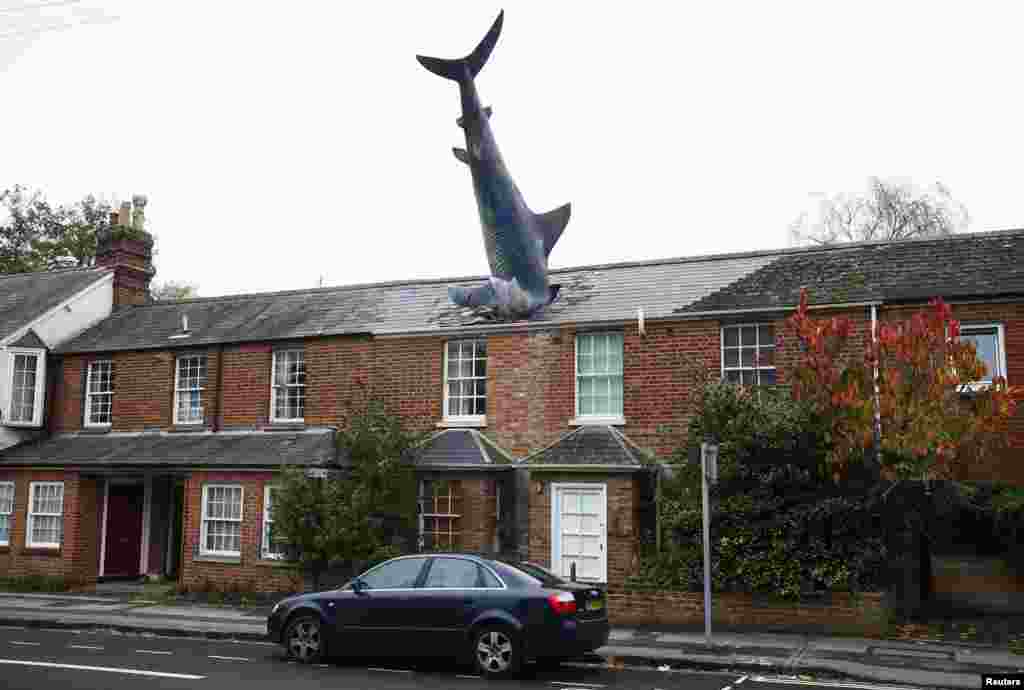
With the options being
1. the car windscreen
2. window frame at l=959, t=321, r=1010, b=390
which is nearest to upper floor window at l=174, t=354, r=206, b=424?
the car windscreen

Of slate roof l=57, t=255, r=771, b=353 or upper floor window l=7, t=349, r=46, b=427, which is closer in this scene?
slate roof l=57, t=255, r=771, b=353

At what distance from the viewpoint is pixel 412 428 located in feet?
66.7

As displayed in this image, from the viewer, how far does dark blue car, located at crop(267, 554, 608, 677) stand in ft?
37.6

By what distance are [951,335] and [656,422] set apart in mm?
5975

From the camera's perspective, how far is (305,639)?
12.8m

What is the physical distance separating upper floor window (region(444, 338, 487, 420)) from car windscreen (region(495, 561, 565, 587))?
26.5 feet

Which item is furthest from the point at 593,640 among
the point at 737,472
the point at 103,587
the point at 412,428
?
the point at 103,587

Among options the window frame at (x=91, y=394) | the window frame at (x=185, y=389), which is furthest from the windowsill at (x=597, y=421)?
the window frame at (x=91, y=394)

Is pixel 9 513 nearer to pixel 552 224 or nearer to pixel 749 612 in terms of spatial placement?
pixel 552 224

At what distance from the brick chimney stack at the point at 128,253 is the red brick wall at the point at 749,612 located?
60.5ft

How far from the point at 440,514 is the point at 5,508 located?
1179 centimetres

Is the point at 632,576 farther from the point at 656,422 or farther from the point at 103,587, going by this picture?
the point at 103,587

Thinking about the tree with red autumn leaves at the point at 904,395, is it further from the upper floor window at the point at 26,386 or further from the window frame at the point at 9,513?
the upper floor window at the point at 26,386

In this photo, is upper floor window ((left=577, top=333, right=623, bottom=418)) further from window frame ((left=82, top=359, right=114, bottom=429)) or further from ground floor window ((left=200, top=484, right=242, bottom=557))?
window frame ((left=82, top=359, right=114, bottom=429))
